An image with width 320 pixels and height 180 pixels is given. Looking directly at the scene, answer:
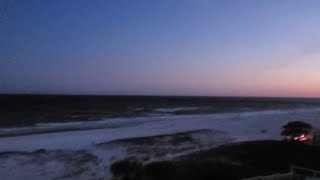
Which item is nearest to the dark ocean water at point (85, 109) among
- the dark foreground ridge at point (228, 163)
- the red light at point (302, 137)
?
the dark foreground ridge at point (228, 163)

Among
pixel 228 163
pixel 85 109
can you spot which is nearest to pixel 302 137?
pixel 228 163

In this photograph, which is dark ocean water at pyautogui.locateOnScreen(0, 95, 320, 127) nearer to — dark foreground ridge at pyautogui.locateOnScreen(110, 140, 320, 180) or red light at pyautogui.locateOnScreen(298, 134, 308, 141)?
dark foreground ridge at pyautogui.locateOnScreen(110, 140, 320, 180)

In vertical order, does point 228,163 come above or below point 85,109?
below

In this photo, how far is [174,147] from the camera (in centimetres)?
3300

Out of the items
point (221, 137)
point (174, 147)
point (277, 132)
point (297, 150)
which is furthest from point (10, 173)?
A: point (277, 132)

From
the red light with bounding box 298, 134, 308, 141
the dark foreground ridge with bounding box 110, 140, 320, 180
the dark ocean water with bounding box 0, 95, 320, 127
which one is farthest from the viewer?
the dark ocean water with bounding box 0, 95, 320, 127

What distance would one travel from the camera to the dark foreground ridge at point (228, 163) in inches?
884

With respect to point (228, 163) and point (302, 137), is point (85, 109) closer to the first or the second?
point (302, 137)

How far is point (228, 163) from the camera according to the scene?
26.1 metres

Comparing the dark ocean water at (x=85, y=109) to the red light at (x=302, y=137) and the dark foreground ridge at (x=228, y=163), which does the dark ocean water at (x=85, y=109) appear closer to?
the dark foreground ridge at (x=228, y=163)

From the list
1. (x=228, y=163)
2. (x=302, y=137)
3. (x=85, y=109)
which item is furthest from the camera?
(x=85, y=109)

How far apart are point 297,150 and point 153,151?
31.0 ft

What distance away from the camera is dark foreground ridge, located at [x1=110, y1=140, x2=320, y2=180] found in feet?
73.7

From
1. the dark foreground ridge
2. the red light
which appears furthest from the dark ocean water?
the red light
